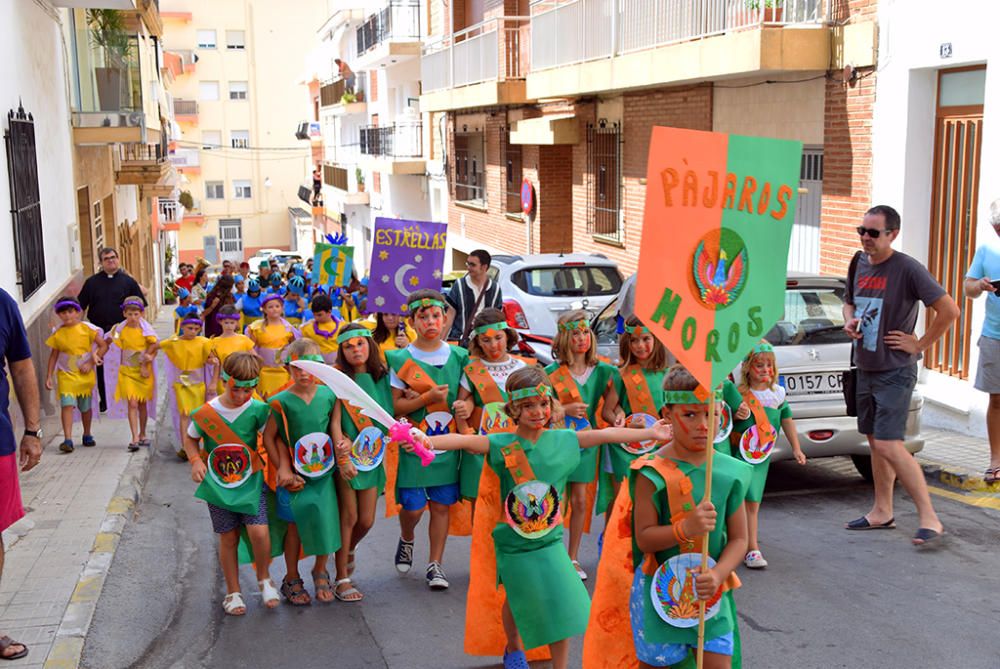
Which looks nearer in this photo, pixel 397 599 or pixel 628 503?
pixel 628 503

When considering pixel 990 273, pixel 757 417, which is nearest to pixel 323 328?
pixel 757 417

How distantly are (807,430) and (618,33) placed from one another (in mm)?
10649

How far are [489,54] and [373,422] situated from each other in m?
19.1

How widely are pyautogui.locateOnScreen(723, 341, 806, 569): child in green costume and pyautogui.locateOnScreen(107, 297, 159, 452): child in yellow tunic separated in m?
6.13

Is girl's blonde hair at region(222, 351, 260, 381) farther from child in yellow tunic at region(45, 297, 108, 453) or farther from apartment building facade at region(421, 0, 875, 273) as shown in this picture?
apartment building facade at region(421, 0, 875, 273)

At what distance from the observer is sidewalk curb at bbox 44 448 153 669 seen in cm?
577

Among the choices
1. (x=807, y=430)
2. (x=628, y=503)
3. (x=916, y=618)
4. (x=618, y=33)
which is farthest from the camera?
(x=618, y=33)

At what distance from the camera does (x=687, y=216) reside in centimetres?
396

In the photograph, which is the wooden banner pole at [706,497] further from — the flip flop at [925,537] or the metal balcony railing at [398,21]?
the metal balcony railing at [398,21]

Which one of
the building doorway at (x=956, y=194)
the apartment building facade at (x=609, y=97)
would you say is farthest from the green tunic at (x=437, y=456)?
the apartment building facade at (x=609, y=97)

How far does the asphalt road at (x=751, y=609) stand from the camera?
5.71 metres

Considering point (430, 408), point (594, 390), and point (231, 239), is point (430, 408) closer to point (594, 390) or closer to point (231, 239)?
point (594, 390)

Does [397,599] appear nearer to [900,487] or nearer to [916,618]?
[916,618]

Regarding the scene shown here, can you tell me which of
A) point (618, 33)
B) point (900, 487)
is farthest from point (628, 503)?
point (618, 33)
